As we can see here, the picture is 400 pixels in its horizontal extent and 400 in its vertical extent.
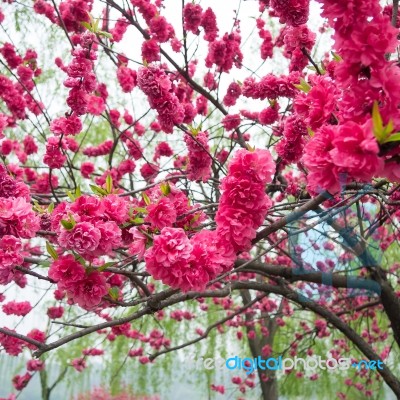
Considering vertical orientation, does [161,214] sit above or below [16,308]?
below

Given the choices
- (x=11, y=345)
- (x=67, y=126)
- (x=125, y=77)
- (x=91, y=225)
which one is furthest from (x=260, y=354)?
(x=91, y=225)

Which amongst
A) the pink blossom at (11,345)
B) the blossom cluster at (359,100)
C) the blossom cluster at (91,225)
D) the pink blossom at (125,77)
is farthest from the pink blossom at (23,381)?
the blossom cluster at (359,100)

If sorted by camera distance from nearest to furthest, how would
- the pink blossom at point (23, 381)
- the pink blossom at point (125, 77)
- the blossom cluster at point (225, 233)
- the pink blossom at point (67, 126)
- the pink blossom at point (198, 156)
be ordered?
the blossom cluster at point (225, 233)
the pink blossom at point (198, 156)
the pink blossom at point (67, 126)
the pink blossom at point (125, 77)
the pink blossom at point (23, 381)

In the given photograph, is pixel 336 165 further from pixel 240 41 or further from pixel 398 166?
pixel 240 41

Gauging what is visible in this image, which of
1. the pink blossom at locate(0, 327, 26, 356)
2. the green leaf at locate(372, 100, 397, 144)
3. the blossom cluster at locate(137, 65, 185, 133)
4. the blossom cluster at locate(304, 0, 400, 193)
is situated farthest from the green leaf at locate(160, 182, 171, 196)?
the pink blossom at locate(0, 327, 26, 356)

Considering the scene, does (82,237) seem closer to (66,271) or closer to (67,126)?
(66,271)

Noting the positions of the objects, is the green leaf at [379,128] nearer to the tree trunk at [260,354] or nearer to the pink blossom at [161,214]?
the pink blossom at [161,214]

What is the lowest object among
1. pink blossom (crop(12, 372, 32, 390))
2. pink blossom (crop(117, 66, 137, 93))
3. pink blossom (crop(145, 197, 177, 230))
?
pink blossom (crop(145, 197, 177, 230))

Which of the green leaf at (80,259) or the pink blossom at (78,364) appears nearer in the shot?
the green leaf at (80,259)

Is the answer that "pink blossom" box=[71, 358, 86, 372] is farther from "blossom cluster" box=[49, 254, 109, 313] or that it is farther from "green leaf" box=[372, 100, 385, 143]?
"green leaf" box=[372, 100, 385, 143]

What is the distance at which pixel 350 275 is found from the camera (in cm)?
336

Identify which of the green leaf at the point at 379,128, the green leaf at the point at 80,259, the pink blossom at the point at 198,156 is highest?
the pink blossom at the point at 198,156

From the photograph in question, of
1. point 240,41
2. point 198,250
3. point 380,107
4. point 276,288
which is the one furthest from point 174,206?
point 240,41

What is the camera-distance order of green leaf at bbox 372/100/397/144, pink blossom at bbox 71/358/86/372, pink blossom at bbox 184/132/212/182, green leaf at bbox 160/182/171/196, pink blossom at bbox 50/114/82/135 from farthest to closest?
pink blossom at bbox 71/358/86/372, pink blossom at bbox 50/114/82/135, pink blossom at bbox 184/132/212/182, green leaf at bbox 160/182/171/196, green leaf at bbox 372/100/397/144
